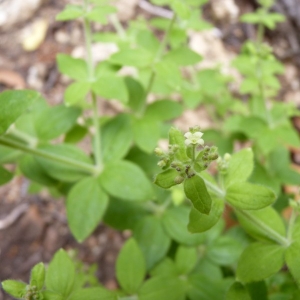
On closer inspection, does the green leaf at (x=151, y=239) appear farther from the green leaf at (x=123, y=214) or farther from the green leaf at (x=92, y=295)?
the green leaf at (x=92, y=295)

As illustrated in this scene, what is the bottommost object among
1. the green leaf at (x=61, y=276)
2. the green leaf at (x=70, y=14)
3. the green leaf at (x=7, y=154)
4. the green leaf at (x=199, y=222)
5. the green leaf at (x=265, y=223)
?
the green leaf at (x=7, y=154)

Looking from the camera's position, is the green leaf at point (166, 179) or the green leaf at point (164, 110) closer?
the green leaf at point (166, 179)

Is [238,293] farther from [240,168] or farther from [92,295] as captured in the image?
[92,295]

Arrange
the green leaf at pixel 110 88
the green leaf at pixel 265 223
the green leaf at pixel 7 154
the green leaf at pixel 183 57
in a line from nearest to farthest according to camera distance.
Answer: the green leaf at pixel 265 223, the green leaf at pixel 110 88, the green leaf at pixel 7 154, the green leaf at pixel 183 57

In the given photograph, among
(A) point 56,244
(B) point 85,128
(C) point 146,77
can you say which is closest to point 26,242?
(A) point 56,244

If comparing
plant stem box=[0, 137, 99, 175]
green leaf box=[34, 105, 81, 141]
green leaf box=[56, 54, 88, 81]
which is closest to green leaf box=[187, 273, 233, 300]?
plant stem box=[0, 137, 99, 175]

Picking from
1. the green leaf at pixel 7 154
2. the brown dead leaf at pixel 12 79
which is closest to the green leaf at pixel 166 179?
the green leaf at pixel 7 154
